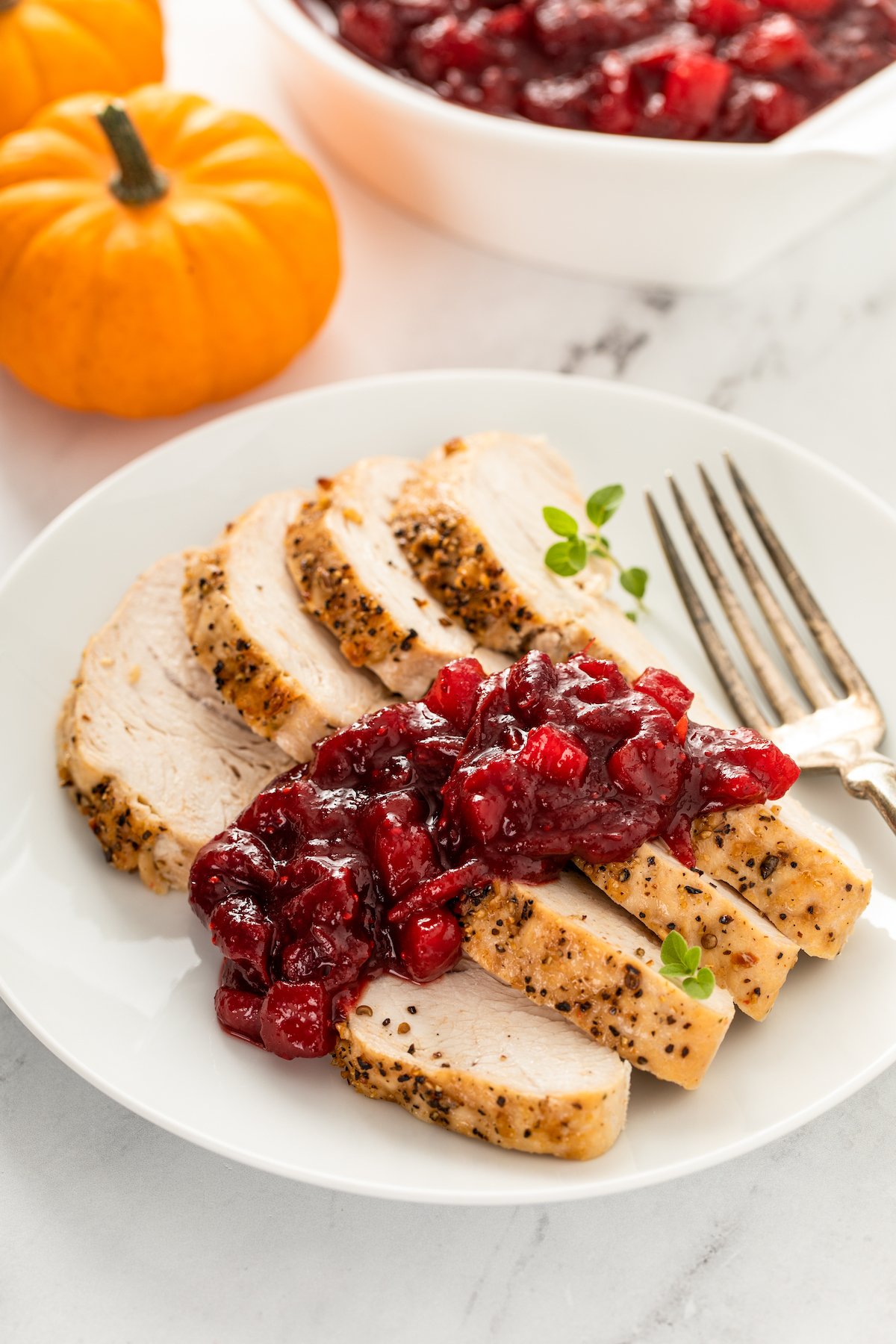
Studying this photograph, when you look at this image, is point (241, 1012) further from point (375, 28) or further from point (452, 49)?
point (375, 28)

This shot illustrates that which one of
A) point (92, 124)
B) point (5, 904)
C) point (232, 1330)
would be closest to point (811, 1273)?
point (232, 1330)

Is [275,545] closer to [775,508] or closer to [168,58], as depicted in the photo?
[775,508]

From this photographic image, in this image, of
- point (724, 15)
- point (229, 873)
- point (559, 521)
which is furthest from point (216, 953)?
point (724, 15)

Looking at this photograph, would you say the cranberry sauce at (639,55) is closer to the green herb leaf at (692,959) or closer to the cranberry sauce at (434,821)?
the cranberry sauce at (434,821)

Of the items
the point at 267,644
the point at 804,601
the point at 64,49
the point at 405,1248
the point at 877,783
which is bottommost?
the point at 405,1248

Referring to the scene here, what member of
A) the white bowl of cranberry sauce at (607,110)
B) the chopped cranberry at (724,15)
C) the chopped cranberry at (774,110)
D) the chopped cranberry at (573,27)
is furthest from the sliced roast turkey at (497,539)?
the chopped cranberry at (724,15)

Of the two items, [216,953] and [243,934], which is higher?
[243,934]
